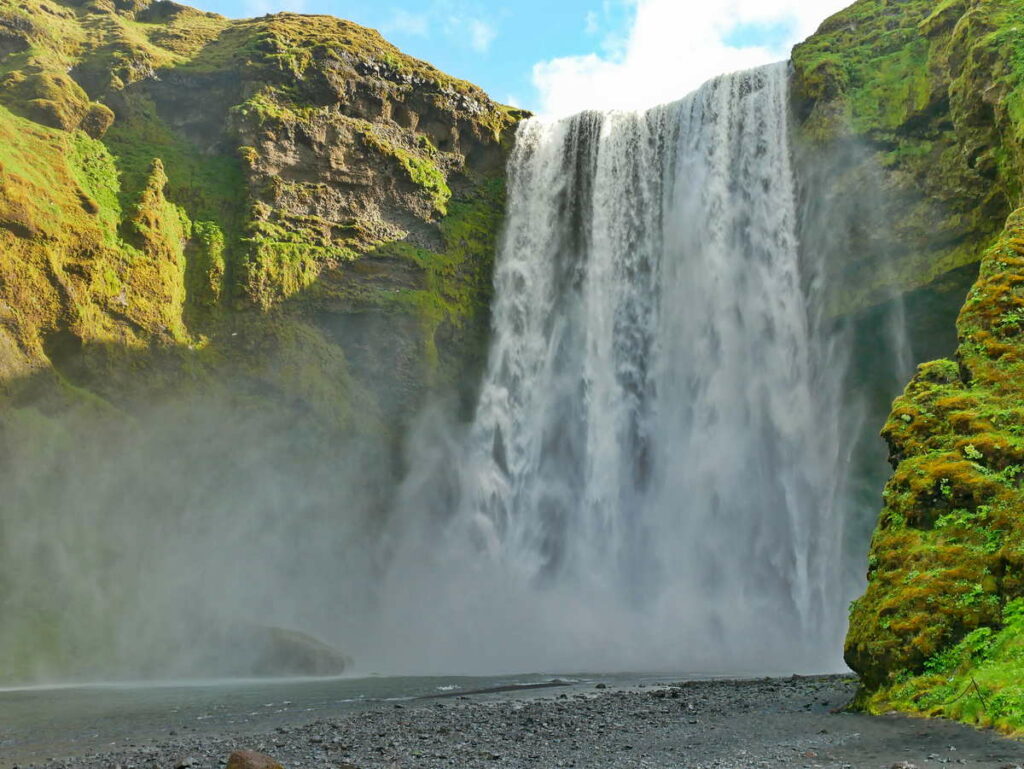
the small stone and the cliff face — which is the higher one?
the cliff face

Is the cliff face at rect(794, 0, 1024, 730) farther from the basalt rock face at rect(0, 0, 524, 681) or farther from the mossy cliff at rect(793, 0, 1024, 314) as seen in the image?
the basalt rock face at rect(0, 0, 524, 681)

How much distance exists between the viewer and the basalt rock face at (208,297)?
23.7 meters

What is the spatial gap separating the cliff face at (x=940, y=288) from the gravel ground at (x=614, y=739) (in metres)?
0.94

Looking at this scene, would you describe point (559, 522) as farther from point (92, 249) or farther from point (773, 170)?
point (92, 249)

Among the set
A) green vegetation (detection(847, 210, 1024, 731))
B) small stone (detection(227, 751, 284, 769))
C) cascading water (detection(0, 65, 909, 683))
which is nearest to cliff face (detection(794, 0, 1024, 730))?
green vegetation (detection(847, 210, 1024, 731))

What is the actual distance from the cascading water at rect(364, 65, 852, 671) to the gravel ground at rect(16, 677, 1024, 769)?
32.7 ft

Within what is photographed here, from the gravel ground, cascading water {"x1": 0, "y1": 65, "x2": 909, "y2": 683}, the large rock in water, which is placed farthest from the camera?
cascading water {"x1": 0, "y1": 65, "x2": 909, "y2": 683}

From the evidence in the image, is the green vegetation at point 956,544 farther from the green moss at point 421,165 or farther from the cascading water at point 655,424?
the green moss at point 421,165

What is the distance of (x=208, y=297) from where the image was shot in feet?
96.2

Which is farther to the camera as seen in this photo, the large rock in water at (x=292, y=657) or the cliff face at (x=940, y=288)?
the large rock in water at (x=292, y=657)

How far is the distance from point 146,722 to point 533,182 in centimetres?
2705

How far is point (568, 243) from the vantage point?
33.1 meters

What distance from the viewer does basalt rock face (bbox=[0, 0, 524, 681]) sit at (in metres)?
23.7

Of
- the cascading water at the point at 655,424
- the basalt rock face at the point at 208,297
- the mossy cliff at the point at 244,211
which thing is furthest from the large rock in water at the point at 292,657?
the mossy cliff at the point at 244,211
